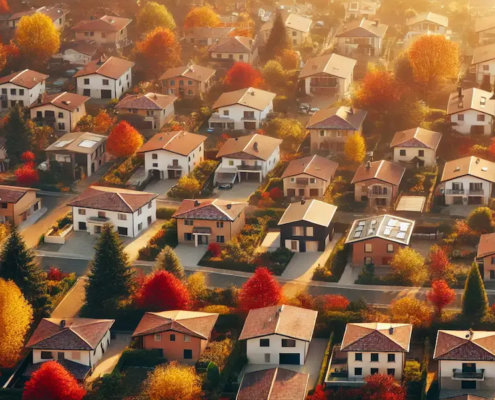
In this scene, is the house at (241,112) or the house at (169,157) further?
the house at (241,112)

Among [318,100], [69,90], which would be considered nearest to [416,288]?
[318,100]

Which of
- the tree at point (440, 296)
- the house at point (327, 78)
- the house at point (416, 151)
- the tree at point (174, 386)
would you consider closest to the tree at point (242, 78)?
the house at point (327, 78)

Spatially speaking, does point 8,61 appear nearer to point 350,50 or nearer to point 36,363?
point 350,50

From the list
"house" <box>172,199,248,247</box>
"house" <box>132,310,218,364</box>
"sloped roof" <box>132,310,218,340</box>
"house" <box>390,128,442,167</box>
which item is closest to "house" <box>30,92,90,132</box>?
"house" <box>172,199,248,247</box>

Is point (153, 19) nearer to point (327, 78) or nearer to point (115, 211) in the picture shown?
point (327, 78)

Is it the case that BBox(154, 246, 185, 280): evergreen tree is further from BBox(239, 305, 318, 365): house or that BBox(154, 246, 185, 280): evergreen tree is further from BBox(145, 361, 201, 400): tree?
BBox(145, 361, 201, 400): tree

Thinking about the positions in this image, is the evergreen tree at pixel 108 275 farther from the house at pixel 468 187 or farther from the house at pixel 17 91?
the house at pixel 17 91
